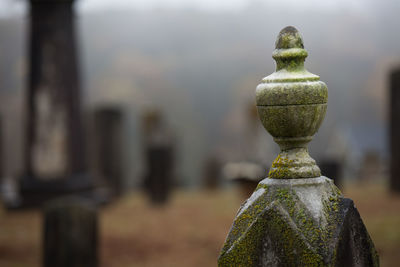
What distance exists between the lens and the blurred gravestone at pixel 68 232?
6863 millimetres

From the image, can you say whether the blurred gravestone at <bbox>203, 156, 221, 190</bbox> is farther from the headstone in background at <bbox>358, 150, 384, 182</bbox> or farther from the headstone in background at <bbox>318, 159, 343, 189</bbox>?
the headstone in background at <bbox>318, 159, 343, 189</bbox>

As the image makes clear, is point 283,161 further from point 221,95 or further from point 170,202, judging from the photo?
point 221,95

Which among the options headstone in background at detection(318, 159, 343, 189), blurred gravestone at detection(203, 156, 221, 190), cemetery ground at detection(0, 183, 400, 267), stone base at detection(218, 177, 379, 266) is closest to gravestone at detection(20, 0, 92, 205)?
cemetery ground at detection(0, 183, 400, 267)

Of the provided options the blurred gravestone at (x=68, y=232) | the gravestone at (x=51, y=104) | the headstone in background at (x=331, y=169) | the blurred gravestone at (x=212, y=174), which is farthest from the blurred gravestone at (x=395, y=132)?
the blurred gravestone at (x=68, y=232)

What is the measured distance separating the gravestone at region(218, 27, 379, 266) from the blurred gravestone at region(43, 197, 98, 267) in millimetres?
4759

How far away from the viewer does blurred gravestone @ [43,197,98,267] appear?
6.86 m

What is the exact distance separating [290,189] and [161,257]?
6887 mm

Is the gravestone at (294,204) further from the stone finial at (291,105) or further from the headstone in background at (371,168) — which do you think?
the headstone in background at (371,168)

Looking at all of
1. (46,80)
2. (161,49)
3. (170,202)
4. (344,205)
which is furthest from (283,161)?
(161,49)

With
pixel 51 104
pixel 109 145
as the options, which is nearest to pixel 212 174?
pixel 109 145

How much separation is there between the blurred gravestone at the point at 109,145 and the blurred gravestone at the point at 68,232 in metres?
8.86

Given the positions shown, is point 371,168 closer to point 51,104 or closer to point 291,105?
point 51,104

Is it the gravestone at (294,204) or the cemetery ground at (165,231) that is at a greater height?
the gravestone at (294,204)

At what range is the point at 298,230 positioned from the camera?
2.28 metres
